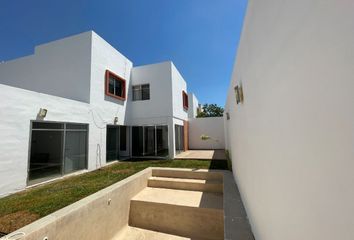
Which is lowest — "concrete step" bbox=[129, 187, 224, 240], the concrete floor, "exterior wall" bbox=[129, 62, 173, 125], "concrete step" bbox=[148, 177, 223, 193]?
"concrete step" bbox=[129, 187, 224, 240]

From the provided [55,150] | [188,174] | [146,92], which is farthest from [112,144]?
[188,174]

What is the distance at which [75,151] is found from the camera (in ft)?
25.5

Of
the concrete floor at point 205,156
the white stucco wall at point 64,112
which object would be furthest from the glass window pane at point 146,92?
the concrete floor at point 205,156

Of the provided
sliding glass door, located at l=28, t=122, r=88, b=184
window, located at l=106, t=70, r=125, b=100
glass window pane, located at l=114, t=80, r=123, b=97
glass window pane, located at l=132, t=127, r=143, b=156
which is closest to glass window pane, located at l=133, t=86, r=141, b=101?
window, located at l=106, t=70, r=125, b=100

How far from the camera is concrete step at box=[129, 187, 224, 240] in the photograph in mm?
4336

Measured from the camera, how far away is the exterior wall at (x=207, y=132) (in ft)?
49.1

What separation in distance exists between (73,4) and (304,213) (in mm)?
10353

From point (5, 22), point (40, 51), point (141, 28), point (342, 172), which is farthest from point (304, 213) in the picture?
point (40, 51)

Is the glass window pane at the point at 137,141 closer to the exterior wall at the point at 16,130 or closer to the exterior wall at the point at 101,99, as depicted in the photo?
the exterior wall at the point at 101,99

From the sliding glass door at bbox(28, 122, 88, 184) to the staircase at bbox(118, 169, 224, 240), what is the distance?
4.08 m

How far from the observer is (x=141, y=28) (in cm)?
900

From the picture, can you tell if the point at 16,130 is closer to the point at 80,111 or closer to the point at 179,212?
the point at 80,111

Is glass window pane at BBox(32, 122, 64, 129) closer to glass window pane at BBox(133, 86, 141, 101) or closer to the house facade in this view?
the house facade

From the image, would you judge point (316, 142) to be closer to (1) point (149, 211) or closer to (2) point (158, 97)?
(1) point (149, 211)
